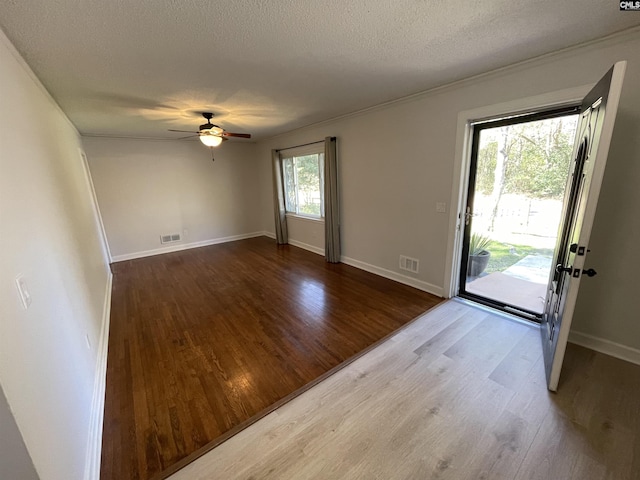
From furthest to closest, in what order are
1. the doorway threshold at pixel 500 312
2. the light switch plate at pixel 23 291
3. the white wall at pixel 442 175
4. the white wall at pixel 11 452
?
the doorway threshold at pixel 500 312, the white wall at pixel 442 175, the light switch plate at pixel 23 291, the white wall at pixel 11 452

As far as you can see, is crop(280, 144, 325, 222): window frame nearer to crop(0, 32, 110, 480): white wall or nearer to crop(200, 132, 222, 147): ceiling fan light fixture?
crop(200, 132, 222, 147): ceiling fan light fixture

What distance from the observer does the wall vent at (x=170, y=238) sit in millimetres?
5438

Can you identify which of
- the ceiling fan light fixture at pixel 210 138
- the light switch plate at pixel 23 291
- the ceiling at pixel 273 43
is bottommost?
the light switch plate at pixel 23 291

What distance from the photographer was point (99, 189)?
15.3ft

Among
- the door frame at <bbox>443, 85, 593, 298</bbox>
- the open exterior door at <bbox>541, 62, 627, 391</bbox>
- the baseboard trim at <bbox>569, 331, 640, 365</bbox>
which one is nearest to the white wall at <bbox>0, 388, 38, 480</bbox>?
the open exterior door at <bbox>541, 62, 627, 391</bbox>

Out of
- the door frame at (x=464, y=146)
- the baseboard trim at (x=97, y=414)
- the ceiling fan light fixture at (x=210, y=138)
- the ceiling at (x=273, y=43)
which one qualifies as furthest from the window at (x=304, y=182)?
the baseboard trim at (x=97, y=414)

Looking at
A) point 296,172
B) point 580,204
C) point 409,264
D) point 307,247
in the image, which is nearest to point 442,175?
point 409,264

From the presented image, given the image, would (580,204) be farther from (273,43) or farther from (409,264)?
(273,43)

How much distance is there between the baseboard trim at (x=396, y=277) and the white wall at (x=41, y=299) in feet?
10.5

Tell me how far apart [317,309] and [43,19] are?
2.90 meters

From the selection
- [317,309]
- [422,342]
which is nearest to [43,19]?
[317,309]

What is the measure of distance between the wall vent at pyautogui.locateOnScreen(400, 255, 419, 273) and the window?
6.29ft

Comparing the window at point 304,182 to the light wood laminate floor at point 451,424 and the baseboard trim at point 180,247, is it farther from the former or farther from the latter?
the light wood laminate floor at point 451,424

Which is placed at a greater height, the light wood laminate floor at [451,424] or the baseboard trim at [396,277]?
the baseboard trim at [396,277]
